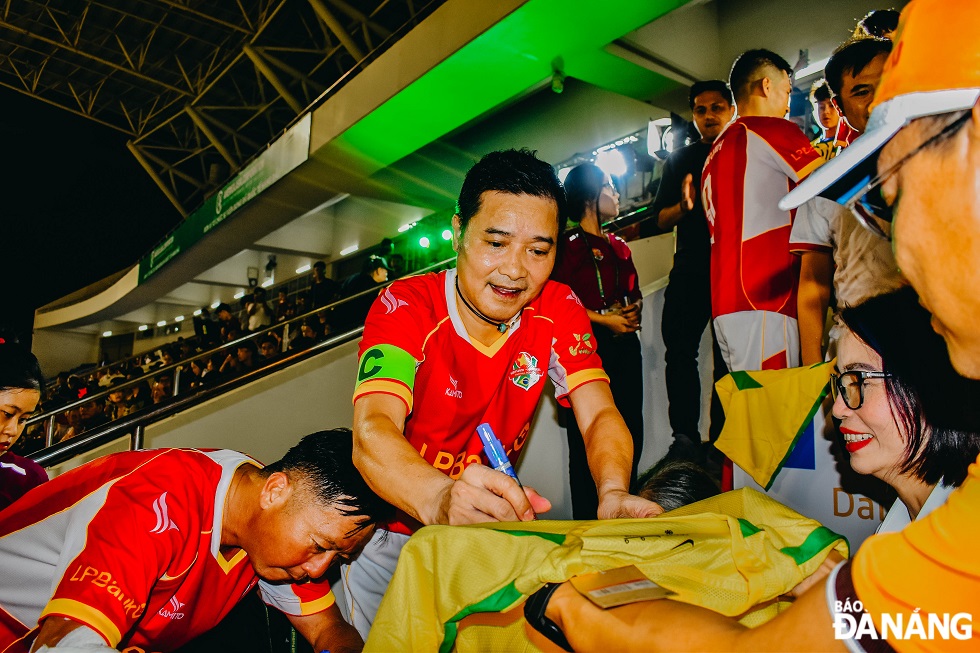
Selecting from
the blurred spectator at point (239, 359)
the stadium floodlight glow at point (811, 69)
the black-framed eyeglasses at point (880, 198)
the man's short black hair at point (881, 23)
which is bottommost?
the blurred spectator at point (239, 359)

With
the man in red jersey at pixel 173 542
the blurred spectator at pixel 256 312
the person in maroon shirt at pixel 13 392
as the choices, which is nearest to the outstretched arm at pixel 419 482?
the man in red jersey at pixel 173 542

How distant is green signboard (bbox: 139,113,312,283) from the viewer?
416 inches

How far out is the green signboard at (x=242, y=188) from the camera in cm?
1056

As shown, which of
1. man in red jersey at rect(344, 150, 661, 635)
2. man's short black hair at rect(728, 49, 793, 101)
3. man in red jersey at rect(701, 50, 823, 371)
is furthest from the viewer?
man's short black hair at rect(728, 49, 793, 101)

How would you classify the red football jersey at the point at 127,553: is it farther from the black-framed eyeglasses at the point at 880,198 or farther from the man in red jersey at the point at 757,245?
the man in red jersey at the point at 757,245

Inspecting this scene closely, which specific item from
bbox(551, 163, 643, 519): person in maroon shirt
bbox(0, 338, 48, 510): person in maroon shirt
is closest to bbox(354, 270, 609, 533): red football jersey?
bbox(551, 163, 643, 519): person in maroon shirt

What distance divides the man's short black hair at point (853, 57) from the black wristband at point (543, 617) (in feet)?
7.50

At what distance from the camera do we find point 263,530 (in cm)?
181

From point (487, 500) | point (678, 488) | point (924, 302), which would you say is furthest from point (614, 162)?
point (924, 302)

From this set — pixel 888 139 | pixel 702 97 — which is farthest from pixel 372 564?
pixel 702 97

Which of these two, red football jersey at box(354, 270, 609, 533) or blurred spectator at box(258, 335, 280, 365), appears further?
blurred spectator at box(258, 335, 280, 365)

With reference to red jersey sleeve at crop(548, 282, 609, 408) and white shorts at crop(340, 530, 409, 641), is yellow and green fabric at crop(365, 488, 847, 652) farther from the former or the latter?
white shorts at crop(340, 530, 409, 641)

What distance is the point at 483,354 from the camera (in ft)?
6.68

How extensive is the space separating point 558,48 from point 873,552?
7264 mm
